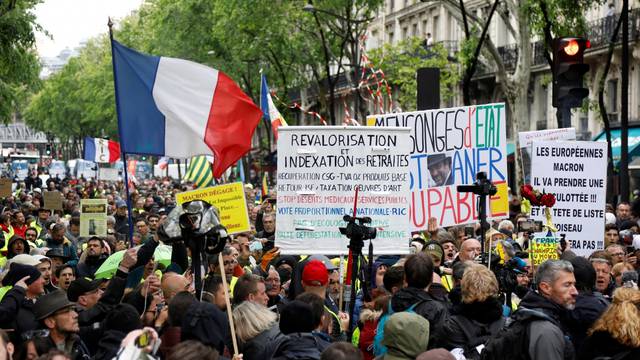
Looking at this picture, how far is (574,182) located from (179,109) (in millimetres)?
4527

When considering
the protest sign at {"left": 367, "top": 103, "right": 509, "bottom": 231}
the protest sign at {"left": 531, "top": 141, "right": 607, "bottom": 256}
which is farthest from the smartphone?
the protest sign at {"left": 367, "top": 103, "right": 509, "bottom": 231}

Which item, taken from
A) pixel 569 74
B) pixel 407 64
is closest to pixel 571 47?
pixel 569 74

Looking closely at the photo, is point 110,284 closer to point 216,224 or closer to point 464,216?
point 216,224

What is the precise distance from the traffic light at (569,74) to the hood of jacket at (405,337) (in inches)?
198

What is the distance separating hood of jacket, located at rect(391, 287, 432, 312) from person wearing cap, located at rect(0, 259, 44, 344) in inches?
88.7

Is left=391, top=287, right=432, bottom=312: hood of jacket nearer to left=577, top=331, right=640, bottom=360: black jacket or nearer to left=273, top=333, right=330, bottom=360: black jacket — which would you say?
left=273, top=333, right=330, bottom=360: black jacket

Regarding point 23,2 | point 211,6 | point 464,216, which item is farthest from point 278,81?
point 464,216

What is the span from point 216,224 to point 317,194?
243 centimetres

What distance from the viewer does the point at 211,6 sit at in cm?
5184

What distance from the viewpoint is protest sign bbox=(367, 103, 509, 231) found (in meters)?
12.7

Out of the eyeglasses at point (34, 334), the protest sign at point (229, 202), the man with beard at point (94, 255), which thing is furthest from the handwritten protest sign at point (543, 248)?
the eyeglasses at point (34, 334)

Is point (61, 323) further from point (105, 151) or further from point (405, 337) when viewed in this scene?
point (105, 151)

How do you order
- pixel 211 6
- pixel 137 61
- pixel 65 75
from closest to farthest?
pixel 137 61 → pixel 211 6 → pixel 65 75

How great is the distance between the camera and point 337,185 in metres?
10.4
